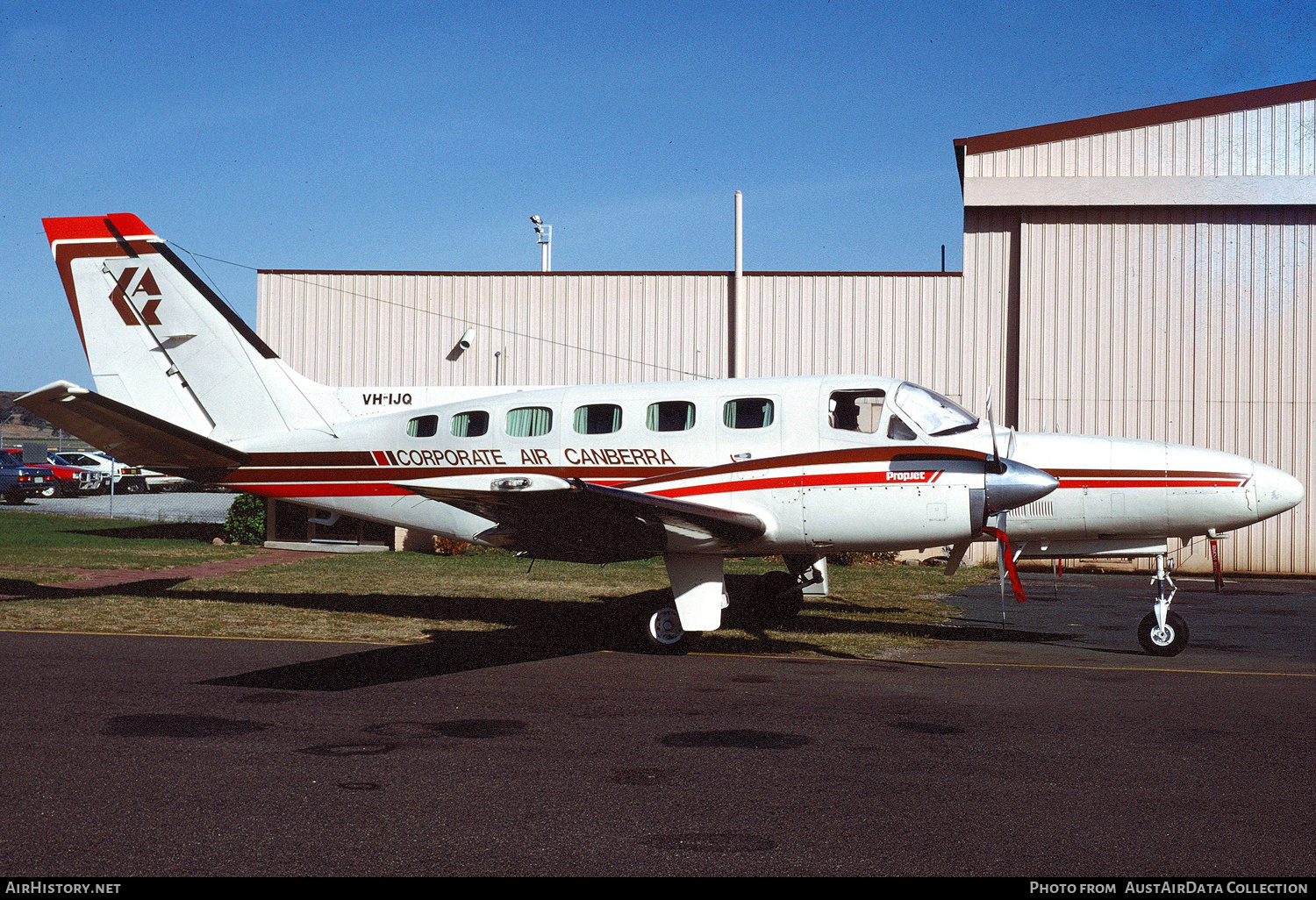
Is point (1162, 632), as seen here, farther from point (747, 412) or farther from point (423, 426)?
point (423, 426)

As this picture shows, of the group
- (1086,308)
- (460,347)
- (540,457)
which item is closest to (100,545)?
(460,347)

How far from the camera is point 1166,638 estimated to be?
12758 millimetres

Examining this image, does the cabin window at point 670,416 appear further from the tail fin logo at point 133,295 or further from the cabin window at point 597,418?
the tail fin logo at point 133,295

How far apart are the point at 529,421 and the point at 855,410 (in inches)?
163

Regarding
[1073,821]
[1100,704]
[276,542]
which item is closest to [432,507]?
[1100,704]

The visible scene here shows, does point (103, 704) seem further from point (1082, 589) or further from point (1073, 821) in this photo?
point (1082, 589)

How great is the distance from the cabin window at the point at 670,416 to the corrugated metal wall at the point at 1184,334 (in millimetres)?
14700

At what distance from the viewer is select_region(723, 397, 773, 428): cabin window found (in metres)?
13.0

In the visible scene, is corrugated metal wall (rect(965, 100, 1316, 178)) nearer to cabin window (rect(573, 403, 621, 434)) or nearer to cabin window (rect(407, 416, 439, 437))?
cabin window (rect(573, 403, 621, 434))

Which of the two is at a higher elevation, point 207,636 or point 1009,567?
point 1009,567

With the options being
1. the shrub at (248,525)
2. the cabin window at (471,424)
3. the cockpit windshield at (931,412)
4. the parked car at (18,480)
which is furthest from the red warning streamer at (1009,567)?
the parked car at (18,480)

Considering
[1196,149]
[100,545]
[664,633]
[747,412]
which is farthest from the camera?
[100,545]

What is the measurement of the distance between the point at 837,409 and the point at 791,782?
6521 millimetres

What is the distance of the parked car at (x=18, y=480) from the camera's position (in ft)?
152
